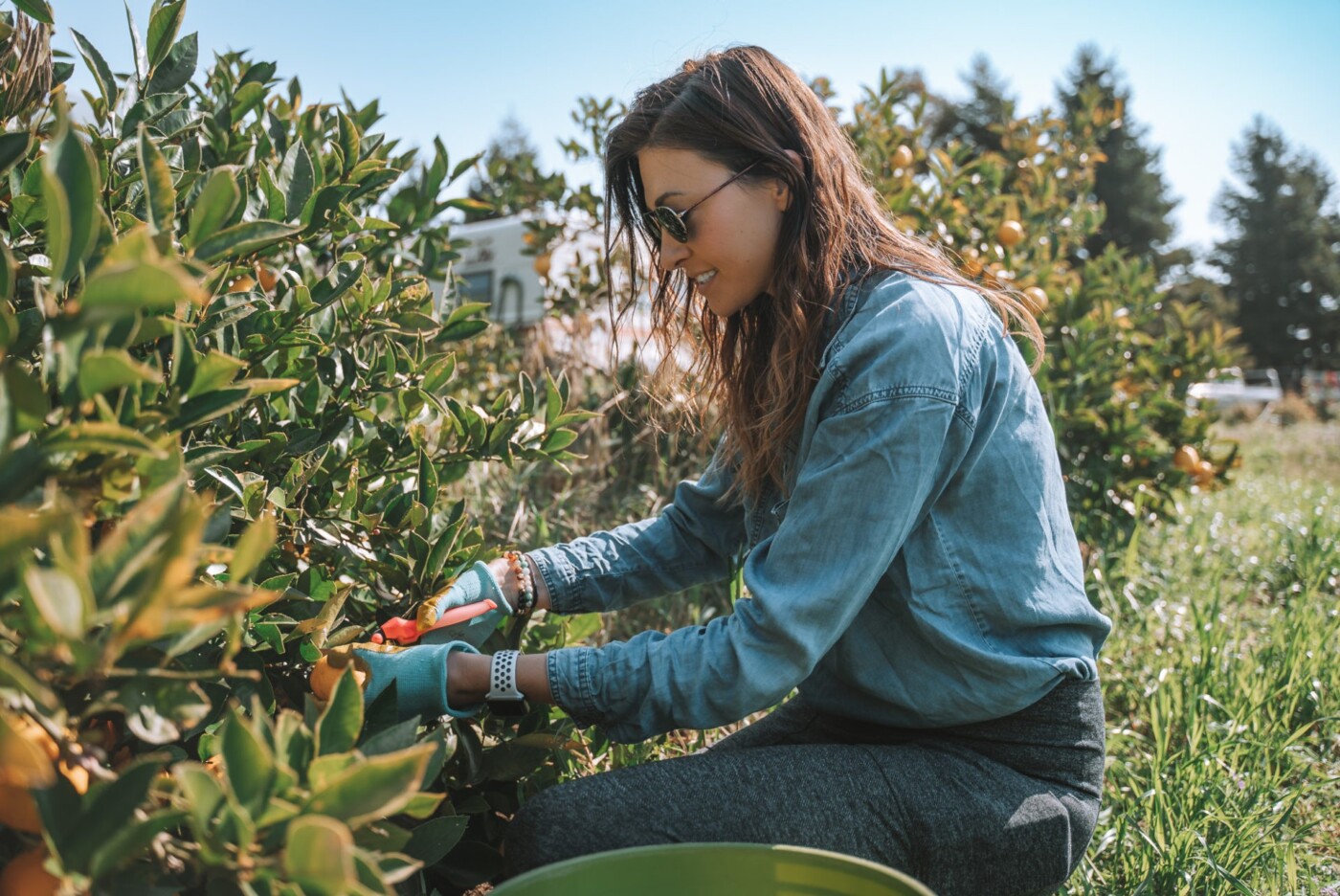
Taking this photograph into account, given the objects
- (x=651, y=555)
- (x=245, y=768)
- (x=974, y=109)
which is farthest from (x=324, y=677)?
(x=974, y=109)

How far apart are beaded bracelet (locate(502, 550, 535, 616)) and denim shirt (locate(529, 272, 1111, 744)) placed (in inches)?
15.5

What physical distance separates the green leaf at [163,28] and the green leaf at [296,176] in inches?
7.9

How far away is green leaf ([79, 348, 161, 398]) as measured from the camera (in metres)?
0.73

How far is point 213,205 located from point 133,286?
0.22 meters

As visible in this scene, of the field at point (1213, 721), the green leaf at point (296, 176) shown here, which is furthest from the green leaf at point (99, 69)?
the field at point (1213, 721)

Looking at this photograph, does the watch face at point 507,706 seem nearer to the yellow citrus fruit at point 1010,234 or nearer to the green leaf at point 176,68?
the green leaf at point 176,68

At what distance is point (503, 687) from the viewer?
1429 mm

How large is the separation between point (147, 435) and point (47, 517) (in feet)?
0.75

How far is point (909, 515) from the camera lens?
1.41 m

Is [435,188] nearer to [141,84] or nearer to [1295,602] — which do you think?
[141,84]

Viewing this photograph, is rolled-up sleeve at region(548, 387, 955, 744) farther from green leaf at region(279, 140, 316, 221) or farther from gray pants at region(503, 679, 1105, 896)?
green leaf at region(279, 140, 316, 221)

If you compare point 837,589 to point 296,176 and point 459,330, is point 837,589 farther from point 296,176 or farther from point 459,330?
point 296,176

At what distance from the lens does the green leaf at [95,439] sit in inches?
29.4

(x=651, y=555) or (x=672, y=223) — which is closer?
(x=672, y=223)
